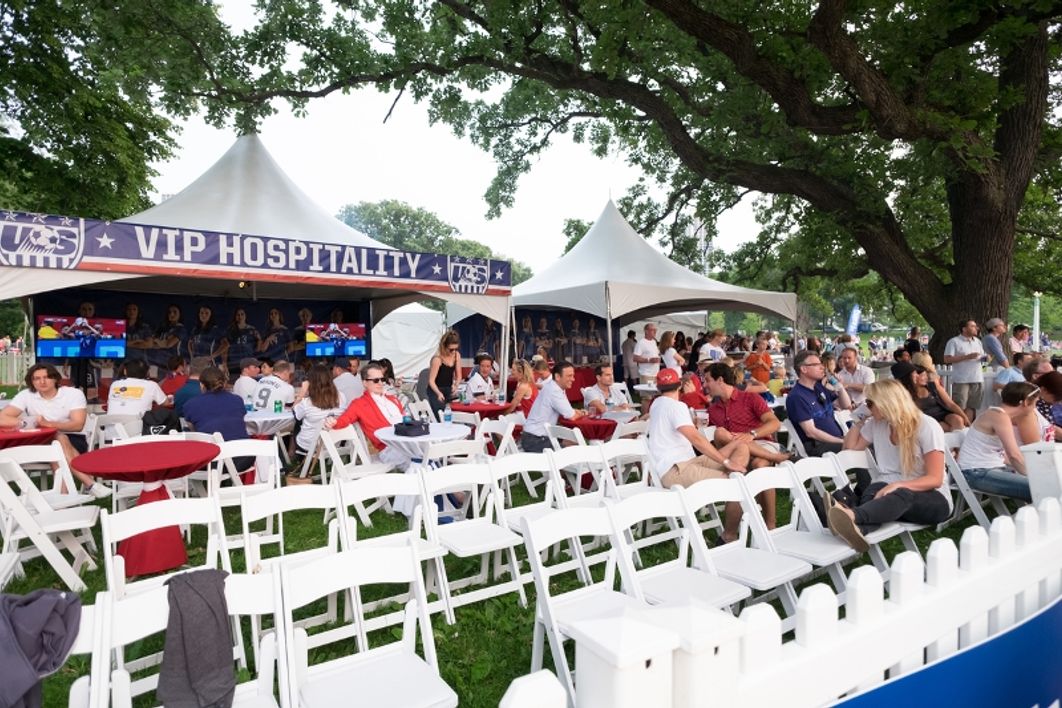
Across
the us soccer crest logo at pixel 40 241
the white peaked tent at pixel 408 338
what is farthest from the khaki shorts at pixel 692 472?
the white peaked tent at pixel 408 338

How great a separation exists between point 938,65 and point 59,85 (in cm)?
1419

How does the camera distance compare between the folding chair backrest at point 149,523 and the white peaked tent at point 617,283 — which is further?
the white peaked tent at point 617,283

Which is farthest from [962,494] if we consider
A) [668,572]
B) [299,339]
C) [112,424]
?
[299,339]

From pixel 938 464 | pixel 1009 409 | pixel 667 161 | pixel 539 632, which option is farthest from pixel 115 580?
pixel 667 161

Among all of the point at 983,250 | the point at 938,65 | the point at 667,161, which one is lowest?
the point at 983,250

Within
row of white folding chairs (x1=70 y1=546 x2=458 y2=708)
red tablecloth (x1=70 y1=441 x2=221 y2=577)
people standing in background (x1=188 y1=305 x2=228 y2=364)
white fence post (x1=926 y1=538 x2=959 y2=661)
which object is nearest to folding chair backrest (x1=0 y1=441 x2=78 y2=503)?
red tablecloth (x1=70 y1=441 x2=221 y2=577)

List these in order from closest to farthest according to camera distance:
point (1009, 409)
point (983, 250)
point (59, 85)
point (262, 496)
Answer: point (262, 496) < point (1009, 409) < point (983, 250) < point (59, 85)

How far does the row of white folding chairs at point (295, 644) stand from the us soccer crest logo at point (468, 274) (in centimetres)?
669

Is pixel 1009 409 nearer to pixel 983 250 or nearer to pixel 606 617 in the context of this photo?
pixel 606 617

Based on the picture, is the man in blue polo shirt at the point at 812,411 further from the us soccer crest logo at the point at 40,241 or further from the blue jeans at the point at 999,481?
the us soccer crest logo at the point at 40,241

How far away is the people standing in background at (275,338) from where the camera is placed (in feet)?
36.8

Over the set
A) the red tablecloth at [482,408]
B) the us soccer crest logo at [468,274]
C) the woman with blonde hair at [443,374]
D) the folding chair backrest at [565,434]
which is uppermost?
the us soccer crest logo at [468,274]

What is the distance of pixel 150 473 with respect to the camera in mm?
3607

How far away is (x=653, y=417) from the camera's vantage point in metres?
4.32
